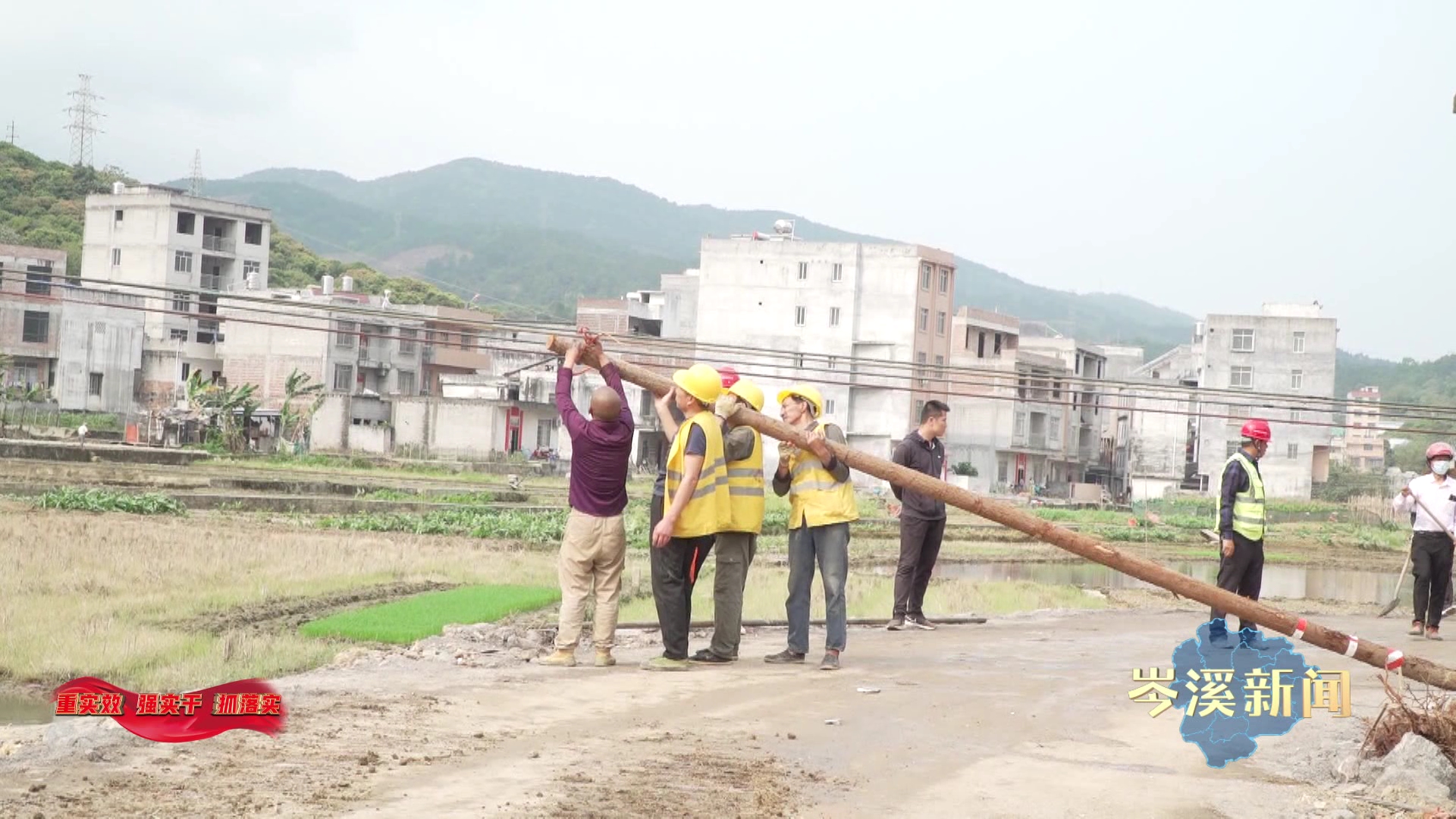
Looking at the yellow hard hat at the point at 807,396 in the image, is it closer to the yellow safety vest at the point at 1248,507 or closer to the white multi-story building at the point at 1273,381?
the yellow safety vest at the point at 1248,507

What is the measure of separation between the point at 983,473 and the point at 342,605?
62358 millimetres

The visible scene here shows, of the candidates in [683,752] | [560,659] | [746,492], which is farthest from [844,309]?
[683,752]

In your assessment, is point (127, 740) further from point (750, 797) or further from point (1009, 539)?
point (1009, 539)

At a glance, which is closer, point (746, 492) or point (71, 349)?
point (746, 492)

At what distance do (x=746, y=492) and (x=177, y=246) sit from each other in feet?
250

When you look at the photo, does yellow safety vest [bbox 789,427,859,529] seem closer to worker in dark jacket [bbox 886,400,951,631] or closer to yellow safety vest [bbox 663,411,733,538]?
yellow safety vest [bbox 663,411,733,538]

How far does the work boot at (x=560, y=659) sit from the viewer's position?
34.1ft

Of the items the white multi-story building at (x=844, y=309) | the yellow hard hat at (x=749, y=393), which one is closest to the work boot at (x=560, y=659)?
the yellow hard hat at (x=749, y=393)

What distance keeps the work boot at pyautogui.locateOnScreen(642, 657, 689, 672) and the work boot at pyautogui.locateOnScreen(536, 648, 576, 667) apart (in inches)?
20.4

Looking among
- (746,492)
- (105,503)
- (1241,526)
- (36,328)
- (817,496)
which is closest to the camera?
(746,492)

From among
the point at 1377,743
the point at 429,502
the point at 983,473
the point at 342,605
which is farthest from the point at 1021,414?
the point at 1377,743

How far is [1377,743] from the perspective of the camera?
7.90 m

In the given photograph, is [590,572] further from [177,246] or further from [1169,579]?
[177,246]

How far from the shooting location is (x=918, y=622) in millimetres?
13938
